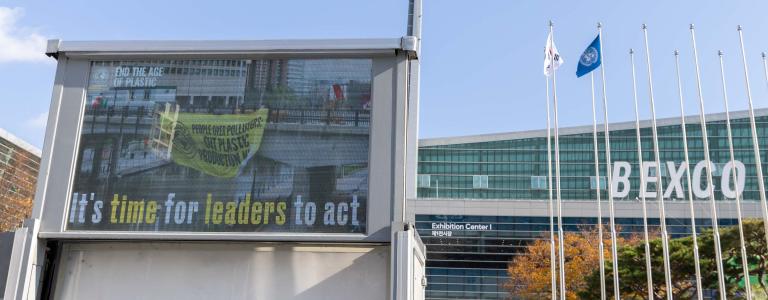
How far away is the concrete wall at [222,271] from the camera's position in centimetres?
645

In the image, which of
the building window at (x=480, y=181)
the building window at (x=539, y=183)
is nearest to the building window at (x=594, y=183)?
the building window at (x=539, y=183)

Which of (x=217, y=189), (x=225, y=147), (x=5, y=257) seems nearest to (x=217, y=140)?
(x=225, y=147)

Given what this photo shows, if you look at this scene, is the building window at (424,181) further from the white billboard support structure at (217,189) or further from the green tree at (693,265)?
the white billboard support structure at (217,189)

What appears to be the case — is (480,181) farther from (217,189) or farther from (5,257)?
(5,257)

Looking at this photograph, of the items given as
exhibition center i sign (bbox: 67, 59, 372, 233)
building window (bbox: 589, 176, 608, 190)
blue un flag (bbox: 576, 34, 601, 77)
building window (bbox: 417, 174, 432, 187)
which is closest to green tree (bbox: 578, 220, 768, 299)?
blue un flag (bbox: 576, 34, 601, 77)

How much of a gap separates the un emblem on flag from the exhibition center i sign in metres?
16.6

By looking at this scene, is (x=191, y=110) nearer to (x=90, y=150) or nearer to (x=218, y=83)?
(x=218, y=83)

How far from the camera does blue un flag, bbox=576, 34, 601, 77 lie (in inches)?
855

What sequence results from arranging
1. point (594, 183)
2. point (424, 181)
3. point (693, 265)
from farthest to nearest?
point (424, 181)
point (594, 183)
point (693, 265)

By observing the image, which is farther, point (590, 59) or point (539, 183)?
point (539, 183)

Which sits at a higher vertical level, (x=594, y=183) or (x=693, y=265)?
(x=594, y=183)

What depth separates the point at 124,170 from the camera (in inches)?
264

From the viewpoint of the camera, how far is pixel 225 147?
6.72 m

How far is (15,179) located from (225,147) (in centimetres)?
4214
